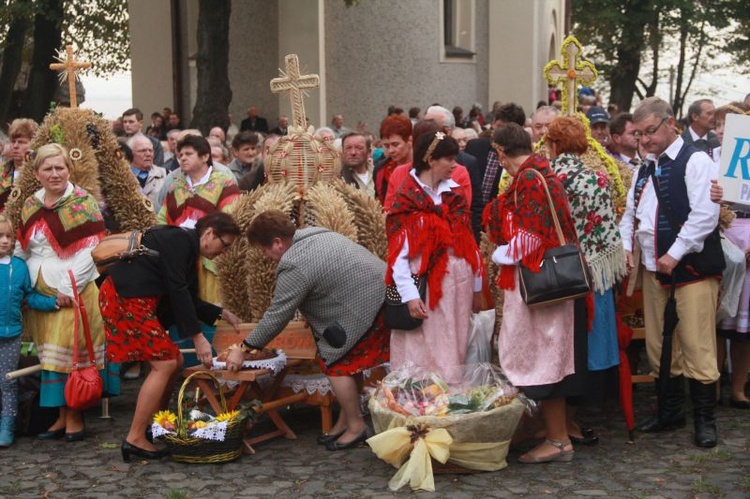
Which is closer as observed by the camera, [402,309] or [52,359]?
[402,309]

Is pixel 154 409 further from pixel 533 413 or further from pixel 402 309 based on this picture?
pixel 533 413

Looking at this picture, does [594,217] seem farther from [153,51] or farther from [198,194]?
[153,51]

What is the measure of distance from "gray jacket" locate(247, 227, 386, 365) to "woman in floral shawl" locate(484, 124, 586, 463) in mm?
833

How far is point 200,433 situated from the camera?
6805 mm

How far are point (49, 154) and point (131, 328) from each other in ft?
4.79

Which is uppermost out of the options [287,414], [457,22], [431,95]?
[457,22]

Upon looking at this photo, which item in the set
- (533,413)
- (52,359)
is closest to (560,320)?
(533,413)

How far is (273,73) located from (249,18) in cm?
131

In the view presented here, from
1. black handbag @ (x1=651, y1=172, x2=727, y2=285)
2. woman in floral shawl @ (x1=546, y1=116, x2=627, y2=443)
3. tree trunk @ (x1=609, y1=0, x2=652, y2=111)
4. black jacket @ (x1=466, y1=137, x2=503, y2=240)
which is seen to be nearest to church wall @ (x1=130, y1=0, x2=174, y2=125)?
black jacket @ (x1=466, y1=137, x2=503, y2=240)

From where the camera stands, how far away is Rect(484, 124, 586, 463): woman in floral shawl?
6.46 m

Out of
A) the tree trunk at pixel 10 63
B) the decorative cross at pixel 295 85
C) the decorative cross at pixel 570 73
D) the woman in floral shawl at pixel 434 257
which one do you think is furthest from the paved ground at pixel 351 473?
the tree trunk at pixel 10 63

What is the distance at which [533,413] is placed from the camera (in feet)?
23.2

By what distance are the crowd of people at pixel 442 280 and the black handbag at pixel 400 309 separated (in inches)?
0.7

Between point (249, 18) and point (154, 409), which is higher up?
point (249, 18)
